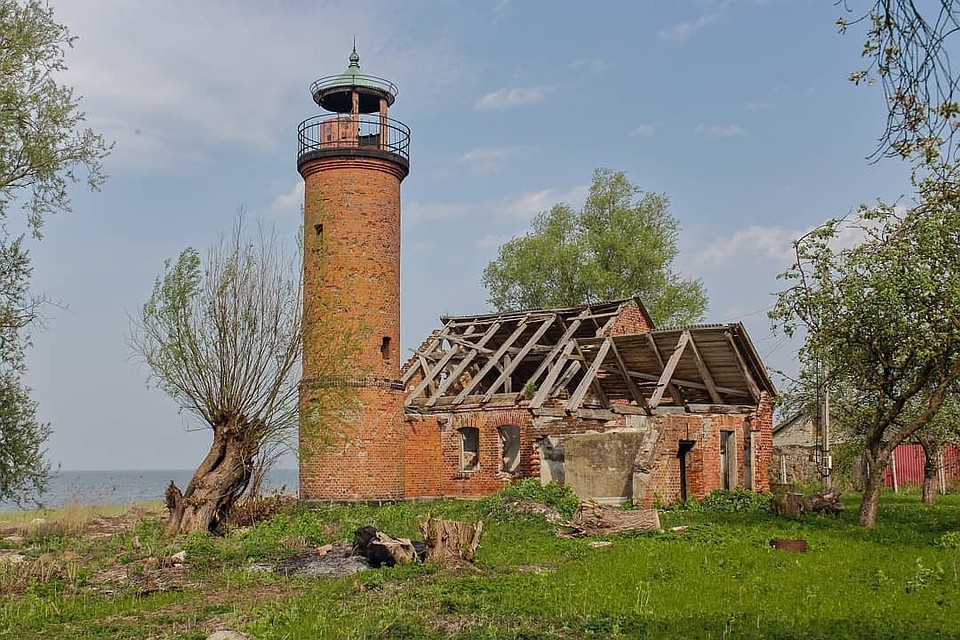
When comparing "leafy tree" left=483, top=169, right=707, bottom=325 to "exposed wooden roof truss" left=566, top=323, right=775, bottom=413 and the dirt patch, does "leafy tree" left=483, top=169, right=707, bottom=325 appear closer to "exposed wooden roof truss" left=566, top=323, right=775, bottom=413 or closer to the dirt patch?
"exposed wooden roof truss" left=566, top=323, right=775, bottom=413

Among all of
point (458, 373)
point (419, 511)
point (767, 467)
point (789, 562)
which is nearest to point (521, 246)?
point (458, 373)

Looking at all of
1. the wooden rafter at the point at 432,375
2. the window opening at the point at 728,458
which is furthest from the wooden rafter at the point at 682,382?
the wooden rafter at the point at 432,375

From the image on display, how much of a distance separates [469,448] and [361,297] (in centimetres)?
540

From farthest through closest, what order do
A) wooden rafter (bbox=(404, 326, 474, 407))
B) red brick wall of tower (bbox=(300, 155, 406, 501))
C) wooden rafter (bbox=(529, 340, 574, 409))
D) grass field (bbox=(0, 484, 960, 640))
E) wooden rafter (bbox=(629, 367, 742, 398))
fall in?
wooden rafter (bbox=(404, 326, 474, 407)) < wooden rafter (bbox=(629, 367, 742, 398)) < red brick wall of tower (bbox=(300, 155, 406, 501)) < wooden rafter (bbox=(529, 340, 574, 409)) < grass field (bbox=(0, 484, 960, 640))

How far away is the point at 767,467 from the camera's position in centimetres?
2372

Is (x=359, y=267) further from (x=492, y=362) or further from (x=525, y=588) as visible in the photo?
(x=525, y=588)

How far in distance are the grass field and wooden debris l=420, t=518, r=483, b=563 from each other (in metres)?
0.31

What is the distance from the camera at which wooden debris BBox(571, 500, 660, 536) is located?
52.2 ft

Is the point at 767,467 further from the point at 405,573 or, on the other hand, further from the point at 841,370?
the point at 405,573

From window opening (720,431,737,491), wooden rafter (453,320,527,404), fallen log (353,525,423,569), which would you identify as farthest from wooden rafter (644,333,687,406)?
fallen log (353,525,423,569)

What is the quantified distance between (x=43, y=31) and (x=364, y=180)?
8.50 metres

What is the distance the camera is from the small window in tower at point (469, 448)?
80.9ft

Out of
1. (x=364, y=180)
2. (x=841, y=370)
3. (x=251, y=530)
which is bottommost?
(x=251, y=530)

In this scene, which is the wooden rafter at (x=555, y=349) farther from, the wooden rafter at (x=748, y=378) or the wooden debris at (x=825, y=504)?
the wooden debris at (x=825, y=504)
